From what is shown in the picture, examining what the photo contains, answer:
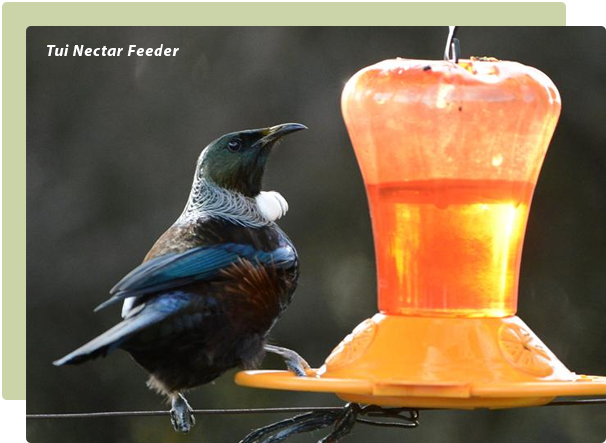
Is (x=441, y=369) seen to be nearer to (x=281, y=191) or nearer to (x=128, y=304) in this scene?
(x=128, y=304)

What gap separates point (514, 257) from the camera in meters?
3.35

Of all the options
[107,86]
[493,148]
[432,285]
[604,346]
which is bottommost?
[604,346]

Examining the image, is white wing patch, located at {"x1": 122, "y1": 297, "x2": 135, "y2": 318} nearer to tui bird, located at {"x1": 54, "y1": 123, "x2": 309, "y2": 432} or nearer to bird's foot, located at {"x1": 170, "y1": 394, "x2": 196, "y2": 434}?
tui bird, located at {"x1": 54, "y1": 123, "x2": 309, "y2": 432}

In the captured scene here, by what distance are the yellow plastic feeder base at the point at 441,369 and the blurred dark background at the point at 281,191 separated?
12.5ft

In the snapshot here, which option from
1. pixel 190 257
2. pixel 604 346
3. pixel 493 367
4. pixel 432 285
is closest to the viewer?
pixel 493 367

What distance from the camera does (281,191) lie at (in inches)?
282

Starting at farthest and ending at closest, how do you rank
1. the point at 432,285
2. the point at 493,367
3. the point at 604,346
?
1. the point at 604,346
2. the point at 432,285
3. the point at 493,367

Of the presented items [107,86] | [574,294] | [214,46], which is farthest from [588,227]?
[107,86]

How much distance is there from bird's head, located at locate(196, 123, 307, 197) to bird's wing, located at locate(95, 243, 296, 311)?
0.40 m

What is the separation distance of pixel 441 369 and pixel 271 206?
1.44 m

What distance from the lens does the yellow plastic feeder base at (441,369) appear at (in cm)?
287

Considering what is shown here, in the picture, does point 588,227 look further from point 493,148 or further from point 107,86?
point 493,148

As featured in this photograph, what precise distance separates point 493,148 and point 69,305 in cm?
451

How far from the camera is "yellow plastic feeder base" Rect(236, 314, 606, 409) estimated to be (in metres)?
2.87
